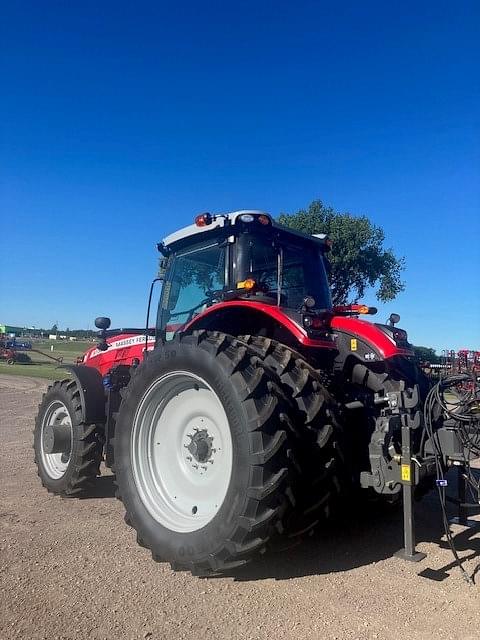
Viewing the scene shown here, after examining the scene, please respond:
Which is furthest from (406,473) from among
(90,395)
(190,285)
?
(90,395)

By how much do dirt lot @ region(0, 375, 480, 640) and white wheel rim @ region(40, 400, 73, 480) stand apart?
1017 millimetres

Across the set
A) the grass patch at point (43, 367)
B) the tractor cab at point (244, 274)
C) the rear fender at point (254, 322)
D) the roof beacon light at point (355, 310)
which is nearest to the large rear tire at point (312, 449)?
the rear fender at point (254, 322)

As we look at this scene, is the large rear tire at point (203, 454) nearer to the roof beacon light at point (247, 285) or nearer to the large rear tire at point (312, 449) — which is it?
the large rear tire at point (312, 449)

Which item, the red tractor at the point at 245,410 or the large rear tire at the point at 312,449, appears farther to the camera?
the large rear tire at the point at 312,449

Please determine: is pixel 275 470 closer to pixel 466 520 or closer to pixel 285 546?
pixel 285 546

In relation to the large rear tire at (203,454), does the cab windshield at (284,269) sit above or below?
above

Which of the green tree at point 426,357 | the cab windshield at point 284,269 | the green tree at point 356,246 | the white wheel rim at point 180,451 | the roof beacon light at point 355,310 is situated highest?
the green tree at point 356,246

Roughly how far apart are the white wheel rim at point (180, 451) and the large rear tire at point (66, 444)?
4.67 feet

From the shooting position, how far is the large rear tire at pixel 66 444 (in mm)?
5230

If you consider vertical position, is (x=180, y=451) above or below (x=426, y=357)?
below

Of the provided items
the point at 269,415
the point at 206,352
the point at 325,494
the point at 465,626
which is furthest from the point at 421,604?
the point at 206,352

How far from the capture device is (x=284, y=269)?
4.90 metres

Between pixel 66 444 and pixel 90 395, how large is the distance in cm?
67

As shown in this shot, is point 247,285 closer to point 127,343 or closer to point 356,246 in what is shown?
point 127,343
